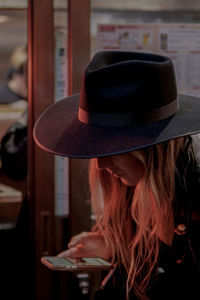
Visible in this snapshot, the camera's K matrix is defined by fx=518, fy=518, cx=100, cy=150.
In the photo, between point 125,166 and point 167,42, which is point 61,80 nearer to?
point 167,42

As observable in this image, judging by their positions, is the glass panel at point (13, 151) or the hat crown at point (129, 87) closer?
the hat crown at point (129, 87)

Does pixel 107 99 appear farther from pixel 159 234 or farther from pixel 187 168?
pixel 159 234

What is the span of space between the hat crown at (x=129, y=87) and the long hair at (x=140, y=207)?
16 centimetres

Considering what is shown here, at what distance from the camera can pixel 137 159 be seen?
1.55 meters

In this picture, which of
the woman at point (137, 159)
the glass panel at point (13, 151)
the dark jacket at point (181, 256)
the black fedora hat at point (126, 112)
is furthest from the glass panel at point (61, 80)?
the black fedora hat at point (126, 112)

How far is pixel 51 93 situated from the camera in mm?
2654

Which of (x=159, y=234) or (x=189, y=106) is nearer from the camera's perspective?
(x=189, y=106)

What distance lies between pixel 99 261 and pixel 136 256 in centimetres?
20

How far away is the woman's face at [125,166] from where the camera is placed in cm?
152

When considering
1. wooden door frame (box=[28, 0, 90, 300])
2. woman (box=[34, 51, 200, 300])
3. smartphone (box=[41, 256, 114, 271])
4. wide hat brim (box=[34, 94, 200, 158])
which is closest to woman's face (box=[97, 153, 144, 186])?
woman (box=[34, 51, 200, 300])

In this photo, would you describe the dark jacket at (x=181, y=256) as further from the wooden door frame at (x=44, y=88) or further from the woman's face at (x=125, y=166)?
the wooden door frame at (x=44, y=88)

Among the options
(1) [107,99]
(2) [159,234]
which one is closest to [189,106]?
(1) [107,99]

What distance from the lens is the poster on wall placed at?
269 centimetres

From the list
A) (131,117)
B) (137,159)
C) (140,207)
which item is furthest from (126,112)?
(140,207)
